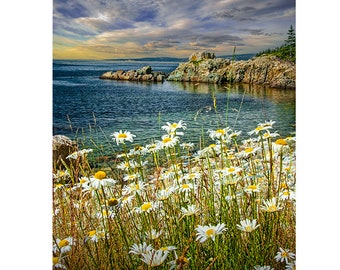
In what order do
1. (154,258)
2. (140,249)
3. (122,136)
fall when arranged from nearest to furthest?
1. (154,258)
2. (140,249)
3. (122,136)

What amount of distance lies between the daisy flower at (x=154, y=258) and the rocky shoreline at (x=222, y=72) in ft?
3.05

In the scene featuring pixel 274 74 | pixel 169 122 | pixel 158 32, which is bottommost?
pixel 169 122

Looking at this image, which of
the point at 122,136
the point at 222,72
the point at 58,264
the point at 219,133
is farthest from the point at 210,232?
the point at 222,72

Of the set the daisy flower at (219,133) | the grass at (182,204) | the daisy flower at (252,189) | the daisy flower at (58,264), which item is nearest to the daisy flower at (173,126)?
the grass at (182,204)

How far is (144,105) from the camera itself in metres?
2.24

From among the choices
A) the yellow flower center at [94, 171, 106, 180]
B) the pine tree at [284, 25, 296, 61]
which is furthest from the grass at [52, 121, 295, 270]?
the pine tree at [284, 25, 296, 61]

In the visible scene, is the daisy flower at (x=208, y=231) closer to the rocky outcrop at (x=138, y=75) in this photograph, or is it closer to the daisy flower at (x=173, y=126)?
the daisy flower at (x=173, y=126)

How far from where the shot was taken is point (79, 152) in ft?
7.14

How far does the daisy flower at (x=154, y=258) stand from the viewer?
1.81 metres

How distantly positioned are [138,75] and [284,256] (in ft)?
3.96

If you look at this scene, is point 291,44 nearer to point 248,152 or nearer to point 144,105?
point 248,152
